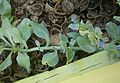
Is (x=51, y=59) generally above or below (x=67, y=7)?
Answer: below

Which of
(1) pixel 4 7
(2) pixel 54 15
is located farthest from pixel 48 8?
(1) pixel 4 7

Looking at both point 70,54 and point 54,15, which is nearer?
point 70,54

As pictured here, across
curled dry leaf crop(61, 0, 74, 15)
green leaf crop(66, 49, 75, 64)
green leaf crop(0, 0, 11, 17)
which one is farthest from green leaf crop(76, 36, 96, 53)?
green leaf crop(0, 0, 11, 17)

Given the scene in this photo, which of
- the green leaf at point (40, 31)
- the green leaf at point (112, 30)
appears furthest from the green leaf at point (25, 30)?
the green leaf at point (112, 30)

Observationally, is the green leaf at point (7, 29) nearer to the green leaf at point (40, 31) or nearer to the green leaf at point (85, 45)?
the green leaf at point (40, 31)

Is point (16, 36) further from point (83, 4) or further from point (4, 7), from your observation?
point (83, 4)

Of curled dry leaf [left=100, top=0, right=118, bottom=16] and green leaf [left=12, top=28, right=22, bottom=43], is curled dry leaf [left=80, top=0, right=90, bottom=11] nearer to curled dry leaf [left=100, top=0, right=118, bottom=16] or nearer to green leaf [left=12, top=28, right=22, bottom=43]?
curled dry leaf [left=100, top=0, right=118, bottom=16]
